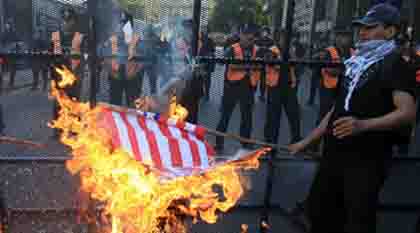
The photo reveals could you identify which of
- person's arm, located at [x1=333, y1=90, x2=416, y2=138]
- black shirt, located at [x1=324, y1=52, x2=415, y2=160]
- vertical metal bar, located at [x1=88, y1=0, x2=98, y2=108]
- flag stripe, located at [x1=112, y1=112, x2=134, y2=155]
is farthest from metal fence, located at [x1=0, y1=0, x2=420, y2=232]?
person's arm, located at [x1=333, y1=90, x2=416, y2=138]

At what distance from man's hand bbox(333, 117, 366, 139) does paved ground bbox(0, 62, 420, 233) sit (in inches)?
59.8

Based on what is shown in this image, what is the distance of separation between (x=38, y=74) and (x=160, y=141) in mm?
1622

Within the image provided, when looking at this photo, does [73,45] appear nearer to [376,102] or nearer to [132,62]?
[132,62]

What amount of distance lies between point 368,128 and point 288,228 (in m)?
1.68

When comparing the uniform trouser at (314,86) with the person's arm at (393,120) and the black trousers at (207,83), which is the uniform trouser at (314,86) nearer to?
the black trousers at (207,83)

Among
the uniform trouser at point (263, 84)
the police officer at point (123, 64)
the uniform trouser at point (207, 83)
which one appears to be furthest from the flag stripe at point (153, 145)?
the uniform trouser at point (263, 84)

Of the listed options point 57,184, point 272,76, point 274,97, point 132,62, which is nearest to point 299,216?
point 274,97

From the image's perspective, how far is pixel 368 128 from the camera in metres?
3.07

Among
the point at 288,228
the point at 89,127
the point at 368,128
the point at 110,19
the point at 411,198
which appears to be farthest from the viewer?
the point at 411,198

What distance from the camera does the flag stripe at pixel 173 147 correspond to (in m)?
3.47

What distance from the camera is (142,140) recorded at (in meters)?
3.44

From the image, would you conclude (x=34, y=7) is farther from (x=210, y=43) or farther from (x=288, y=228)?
(x=288, y=228)

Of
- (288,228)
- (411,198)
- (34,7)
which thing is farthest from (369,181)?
(34,7)

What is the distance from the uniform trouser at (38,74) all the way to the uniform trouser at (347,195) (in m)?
2.53
